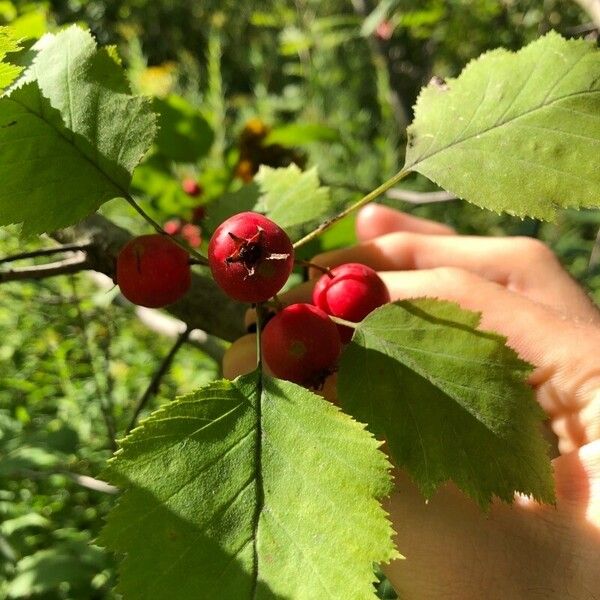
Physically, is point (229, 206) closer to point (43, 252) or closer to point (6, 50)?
point (43, 252)

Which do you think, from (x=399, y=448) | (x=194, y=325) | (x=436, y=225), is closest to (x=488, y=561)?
(x=399, y=448)

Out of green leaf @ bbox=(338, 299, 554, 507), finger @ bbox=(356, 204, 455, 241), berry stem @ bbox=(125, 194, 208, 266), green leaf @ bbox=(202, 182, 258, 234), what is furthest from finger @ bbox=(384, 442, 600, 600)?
finger @ bbox=(356, 204, 455, 241)

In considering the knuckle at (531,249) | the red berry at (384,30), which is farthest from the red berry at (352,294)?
the red berry at (384,30)

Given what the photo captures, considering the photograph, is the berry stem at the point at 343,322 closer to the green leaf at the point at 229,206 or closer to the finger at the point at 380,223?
the green leaf at the point at 229,206

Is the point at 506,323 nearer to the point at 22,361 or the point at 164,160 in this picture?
Answer: the point at 164,160

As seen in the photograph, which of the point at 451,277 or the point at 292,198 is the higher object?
the point at 292,198

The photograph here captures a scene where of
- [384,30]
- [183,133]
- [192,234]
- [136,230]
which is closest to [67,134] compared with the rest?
[192,234]
